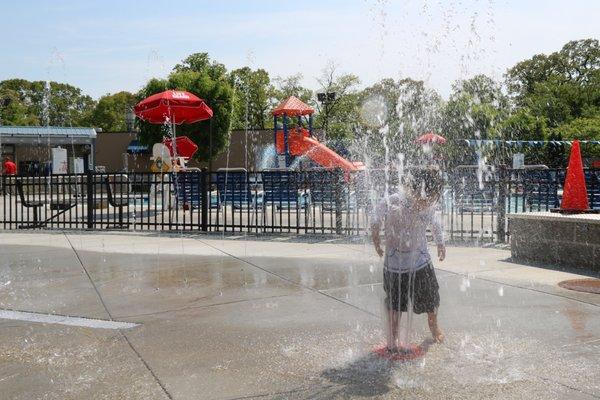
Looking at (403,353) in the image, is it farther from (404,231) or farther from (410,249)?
(404,231)

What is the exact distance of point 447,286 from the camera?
639 cm

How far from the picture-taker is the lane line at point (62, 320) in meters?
5.10

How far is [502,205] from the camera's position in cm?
972

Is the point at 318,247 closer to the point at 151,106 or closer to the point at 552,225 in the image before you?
the point at 552,225

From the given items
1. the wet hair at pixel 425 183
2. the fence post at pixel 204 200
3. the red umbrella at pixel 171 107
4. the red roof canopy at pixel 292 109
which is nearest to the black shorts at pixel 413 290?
the wet hair at pixel 425 183

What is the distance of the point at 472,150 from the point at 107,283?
41254 mm

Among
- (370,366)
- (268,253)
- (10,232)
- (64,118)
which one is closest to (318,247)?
(268,253)

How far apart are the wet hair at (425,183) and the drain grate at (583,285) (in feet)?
8.99

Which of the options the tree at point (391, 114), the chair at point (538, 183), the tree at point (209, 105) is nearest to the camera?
the chair at point (538, 183)

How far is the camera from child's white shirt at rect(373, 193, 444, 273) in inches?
171

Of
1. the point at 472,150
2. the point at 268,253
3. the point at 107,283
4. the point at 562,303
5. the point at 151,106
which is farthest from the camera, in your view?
the point at 472,150

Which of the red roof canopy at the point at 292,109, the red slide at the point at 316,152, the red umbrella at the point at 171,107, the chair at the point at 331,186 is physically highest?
the red roof canopy at the point at 292,109

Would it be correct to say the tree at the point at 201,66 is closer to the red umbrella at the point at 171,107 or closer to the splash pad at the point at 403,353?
the red umbrella at the point at 171,107

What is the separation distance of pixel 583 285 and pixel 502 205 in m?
3.50
